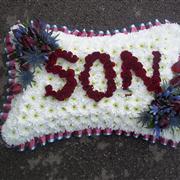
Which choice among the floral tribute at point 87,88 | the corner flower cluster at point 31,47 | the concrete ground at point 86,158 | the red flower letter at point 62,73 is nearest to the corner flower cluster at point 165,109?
the floral tribute at point 87,88

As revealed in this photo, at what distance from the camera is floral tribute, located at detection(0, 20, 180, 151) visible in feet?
10.2

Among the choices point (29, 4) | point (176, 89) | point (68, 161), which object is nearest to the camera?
point (176, 89)

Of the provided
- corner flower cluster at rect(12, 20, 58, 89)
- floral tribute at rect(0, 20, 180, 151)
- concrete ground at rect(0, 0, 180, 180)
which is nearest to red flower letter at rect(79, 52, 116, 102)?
floral tribute at rect(0, 20, 180, 151)

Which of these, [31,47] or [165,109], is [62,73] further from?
[165,109]

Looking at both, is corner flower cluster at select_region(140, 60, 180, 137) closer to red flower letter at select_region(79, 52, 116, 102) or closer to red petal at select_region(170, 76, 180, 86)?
red petal at select_region(170, 76, 180, 86)

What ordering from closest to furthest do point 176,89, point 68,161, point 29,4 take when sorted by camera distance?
1. point 176,89
2. point 68,161
3. point 29,4

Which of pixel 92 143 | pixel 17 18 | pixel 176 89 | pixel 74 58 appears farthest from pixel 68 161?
pixel 17 18

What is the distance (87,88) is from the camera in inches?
123

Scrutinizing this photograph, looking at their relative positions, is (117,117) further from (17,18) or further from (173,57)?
(17,18)

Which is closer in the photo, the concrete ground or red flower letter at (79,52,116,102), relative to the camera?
red flower letter at (79,52,116,102)

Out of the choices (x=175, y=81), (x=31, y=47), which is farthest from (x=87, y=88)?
(x=175, y=81)

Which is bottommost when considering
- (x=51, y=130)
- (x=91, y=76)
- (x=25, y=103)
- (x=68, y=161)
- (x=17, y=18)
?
(x=68, y=161)

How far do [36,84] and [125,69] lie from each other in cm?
71

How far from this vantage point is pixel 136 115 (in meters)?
3.14
